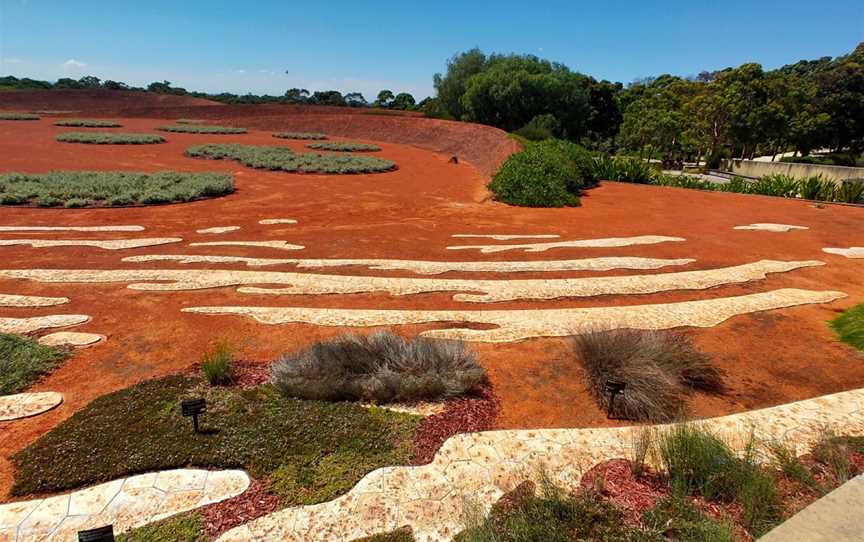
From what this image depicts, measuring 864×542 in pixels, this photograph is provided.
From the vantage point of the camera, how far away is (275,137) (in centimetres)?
4675

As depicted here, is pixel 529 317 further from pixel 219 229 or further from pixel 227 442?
pixel 219 229

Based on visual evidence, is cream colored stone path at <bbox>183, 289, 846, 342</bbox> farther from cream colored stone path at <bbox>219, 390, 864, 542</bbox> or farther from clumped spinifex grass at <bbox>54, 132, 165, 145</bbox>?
clumped spinifex grass at <bbox>54, 132, 165, 145</bbox>

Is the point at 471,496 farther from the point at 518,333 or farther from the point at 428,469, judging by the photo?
the point at 518,333

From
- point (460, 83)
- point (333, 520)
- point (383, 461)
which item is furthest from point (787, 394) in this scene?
point (460, 83)

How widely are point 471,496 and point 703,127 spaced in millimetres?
51204

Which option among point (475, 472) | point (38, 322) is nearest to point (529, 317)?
point (475, 472)

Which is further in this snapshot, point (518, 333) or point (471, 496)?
point (518, 333)

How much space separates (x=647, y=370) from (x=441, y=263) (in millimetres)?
6339

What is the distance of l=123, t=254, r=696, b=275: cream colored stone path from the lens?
1091 cm

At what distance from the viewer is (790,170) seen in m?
31.9

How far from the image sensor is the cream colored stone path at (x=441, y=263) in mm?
10914

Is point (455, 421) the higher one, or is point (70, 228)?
point (70, 228)

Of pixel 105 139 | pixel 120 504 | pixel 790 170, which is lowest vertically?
pixel 120 504

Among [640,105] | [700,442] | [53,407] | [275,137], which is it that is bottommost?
[53,407]
